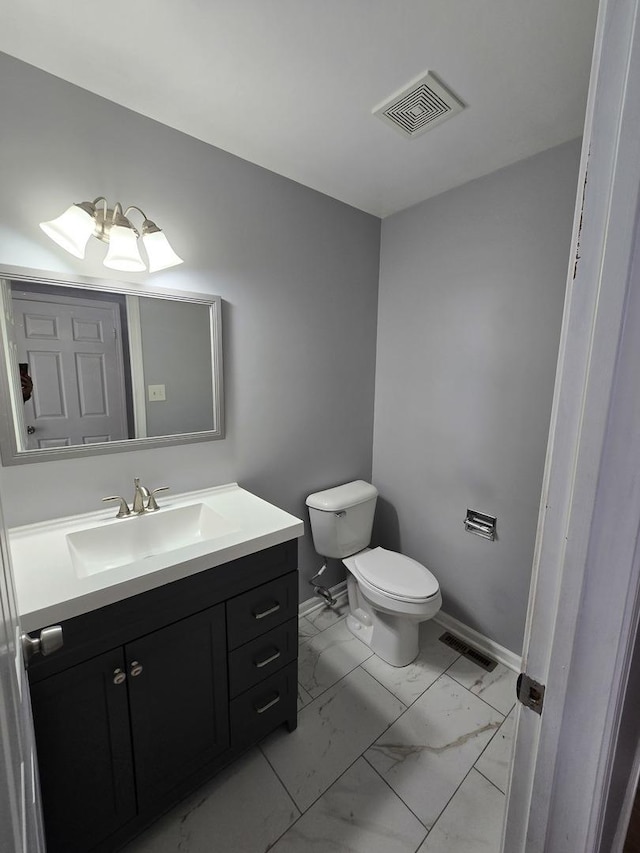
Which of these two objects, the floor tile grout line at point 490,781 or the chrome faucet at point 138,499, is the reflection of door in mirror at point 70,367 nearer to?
the chrome faucet at point 138,499

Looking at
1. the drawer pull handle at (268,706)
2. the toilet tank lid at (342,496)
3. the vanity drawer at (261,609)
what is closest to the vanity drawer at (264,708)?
the drawer pull handle at (268,706)

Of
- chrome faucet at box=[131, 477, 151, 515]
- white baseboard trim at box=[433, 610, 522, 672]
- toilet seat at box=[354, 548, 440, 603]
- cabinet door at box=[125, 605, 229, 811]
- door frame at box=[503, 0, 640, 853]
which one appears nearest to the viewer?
door frame at box=[503, 0, 640, 853]

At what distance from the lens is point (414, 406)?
2068 millimetres

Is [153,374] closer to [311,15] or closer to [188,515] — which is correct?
[188,515]

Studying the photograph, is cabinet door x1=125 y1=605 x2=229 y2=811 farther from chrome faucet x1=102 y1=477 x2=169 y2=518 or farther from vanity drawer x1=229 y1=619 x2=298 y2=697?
chrome faucet x1=102 y1=477 x2=169 y2=518

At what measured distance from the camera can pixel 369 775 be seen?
1284mm

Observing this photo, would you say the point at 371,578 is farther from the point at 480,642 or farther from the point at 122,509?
the point at 122,509

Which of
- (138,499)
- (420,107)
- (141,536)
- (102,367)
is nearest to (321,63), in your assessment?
(420,107)

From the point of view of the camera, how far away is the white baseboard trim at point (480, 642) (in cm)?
178

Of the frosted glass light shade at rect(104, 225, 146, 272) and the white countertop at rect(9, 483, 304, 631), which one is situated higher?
the frosted glass light shade at rect(104, 225, 146, 272)

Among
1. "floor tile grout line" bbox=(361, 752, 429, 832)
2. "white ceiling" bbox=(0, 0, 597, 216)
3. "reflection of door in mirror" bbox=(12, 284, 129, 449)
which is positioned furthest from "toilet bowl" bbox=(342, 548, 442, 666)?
"white ceiling" bbox=(0, 0, 597, 216)

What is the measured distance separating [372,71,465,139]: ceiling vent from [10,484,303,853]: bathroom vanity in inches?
59.8

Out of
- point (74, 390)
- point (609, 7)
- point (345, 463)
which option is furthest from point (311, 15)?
point (345, 463)

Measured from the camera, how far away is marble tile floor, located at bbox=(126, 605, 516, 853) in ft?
3.66
